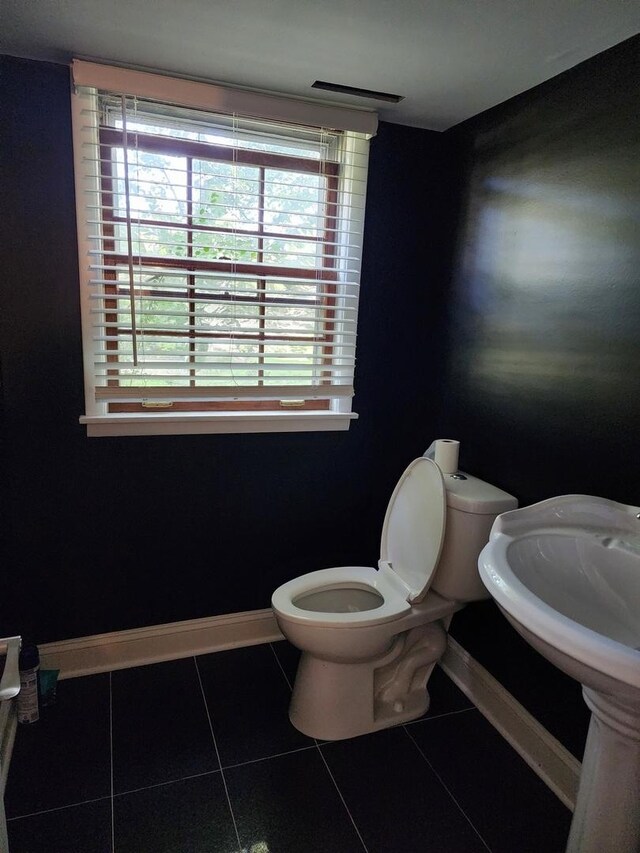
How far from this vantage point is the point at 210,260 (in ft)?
6.35

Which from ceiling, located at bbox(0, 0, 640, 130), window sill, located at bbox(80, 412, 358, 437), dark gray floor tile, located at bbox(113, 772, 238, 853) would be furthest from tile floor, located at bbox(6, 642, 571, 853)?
ceiling, located at bbox(0, 0, 640, 130)

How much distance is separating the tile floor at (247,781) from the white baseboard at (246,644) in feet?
0.14

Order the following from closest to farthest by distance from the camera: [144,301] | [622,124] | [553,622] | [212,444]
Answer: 1. [553,622]
2. [622,124]
3. [144,301]
4. [212,444]

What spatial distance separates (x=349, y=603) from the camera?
193 cm

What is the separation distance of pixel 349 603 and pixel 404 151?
1703 mm

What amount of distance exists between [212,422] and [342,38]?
124 centimetres

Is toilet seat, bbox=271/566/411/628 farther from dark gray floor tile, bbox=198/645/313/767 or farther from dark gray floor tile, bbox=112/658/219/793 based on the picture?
dark gray floor tile, bbox=112/658/219/793

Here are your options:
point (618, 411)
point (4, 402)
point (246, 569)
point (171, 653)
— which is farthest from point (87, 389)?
point (618, 411)

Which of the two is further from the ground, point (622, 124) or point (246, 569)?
point (622, 124)

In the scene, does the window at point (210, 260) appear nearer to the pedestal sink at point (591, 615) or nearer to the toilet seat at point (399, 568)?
the toilet seat at point (399, 568)

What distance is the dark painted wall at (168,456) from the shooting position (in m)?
1.72

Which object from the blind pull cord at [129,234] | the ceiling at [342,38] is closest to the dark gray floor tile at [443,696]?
the blind pull cord at [129,234]

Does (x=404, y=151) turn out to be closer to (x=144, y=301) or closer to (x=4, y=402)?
(x=144, y=301)

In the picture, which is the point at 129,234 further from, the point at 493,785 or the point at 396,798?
the point at 493,785
